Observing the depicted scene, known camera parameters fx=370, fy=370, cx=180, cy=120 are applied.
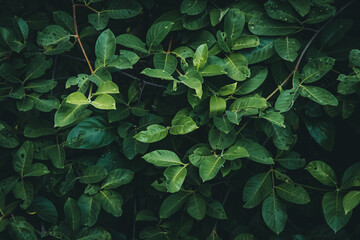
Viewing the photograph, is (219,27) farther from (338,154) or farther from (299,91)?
(338,154)

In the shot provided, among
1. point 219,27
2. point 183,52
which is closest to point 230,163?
point 183,52

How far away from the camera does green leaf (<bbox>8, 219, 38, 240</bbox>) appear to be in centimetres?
154

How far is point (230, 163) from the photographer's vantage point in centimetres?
151

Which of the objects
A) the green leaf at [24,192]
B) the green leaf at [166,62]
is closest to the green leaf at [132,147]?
the green leaf at [166,62]

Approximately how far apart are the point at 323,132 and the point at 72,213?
3.77ft

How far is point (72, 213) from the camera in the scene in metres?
1.57

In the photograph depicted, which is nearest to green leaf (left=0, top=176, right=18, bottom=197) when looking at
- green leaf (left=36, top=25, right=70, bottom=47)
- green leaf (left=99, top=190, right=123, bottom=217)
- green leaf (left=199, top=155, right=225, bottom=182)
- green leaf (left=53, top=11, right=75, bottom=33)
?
green leaf (left=99, top=190, right=123, bottom=217)

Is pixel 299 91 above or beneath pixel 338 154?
above

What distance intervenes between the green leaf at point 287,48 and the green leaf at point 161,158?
609 millimetres

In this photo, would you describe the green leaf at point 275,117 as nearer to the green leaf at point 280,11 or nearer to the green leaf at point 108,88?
the green leaf at point 280,11

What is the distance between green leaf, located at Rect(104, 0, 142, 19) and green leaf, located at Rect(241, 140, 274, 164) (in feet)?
2.47

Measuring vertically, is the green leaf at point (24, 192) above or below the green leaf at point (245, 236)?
above

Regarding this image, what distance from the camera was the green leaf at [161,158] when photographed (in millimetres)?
1444

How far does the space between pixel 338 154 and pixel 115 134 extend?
1.16 metres
